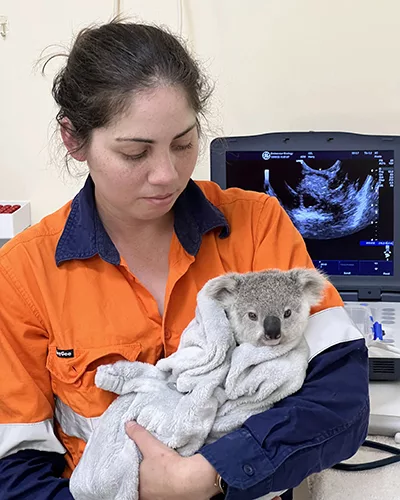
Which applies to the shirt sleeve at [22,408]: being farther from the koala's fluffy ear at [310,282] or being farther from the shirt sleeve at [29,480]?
the koala's fluffy ear at [310,282]

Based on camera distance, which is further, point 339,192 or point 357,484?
point 339,192

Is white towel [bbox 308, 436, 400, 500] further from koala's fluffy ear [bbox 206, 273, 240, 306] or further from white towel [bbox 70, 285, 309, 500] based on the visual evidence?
koala's fluffy ear [bbox 206, 273, 240, 306]

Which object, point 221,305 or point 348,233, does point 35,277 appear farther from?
point 348,233

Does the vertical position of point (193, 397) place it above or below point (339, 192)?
below

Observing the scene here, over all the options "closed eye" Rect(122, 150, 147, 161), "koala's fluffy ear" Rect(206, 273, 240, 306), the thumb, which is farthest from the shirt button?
"closed eye" Rect(122, 150, 147, 161)

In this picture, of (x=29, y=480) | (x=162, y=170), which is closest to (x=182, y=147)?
(x=162, y=170)

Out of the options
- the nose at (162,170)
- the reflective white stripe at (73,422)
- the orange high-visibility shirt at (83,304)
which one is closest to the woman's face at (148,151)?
the nose at (162,170)

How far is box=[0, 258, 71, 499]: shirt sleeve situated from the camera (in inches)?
38.2

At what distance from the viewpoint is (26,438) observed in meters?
0.98

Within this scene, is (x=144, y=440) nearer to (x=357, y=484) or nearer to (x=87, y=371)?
(x=87, y=371)

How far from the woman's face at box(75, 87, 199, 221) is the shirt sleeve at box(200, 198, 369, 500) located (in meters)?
0.30

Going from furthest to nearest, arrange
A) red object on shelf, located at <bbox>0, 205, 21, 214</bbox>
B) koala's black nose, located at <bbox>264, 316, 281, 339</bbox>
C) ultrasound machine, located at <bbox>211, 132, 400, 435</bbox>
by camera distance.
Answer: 1. red object on shelf, located at <bbox>0, 205, 21, 214</bbox>
2. ultrasound machine, located at <bbox>211, 132, 400, 435</bbox>
3. koala's black nose, located at <bbox>264, 316, 281, 339</bbox>

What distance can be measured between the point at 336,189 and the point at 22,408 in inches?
33.8

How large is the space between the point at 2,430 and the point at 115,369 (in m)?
0.20
